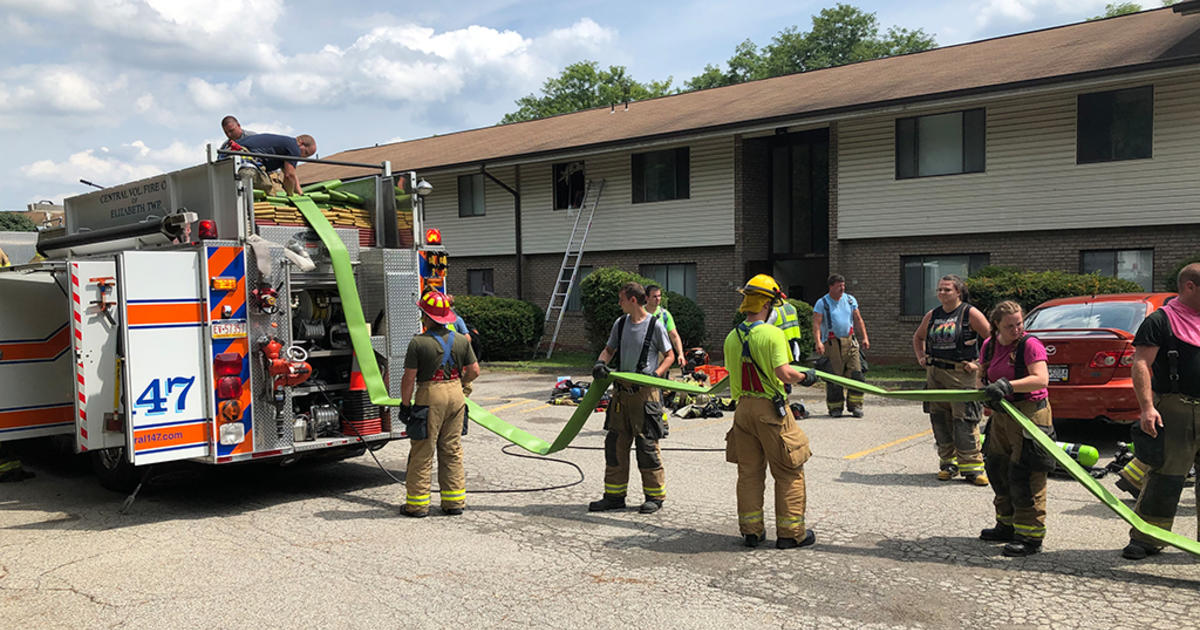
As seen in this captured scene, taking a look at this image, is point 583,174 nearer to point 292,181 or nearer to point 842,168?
point 842,168

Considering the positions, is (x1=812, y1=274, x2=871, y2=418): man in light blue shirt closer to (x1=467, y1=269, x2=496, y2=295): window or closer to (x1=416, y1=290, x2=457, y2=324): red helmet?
(x1=416, y1=290, x2=457, y2=324): red helmet

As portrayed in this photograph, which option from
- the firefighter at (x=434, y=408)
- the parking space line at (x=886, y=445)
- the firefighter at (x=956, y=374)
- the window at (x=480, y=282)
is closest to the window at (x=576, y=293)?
the window at (x=480, y=282)

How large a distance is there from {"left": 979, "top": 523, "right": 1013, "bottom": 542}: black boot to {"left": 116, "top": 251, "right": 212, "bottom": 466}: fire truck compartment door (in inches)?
221

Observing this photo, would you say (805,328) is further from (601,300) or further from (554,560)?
(554,560)

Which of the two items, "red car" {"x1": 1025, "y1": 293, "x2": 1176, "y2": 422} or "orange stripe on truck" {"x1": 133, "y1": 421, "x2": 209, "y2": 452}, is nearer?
"orange stripe on truck" {"x1": 133, "y1": 421, "x2": 209, "y2": 452}

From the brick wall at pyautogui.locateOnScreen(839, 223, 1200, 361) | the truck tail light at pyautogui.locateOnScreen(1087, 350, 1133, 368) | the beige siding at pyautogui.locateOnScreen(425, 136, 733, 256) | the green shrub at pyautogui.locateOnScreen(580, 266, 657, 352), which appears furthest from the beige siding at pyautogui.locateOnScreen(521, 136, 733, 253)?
the truck tail light at pyautogui.locateOnScreen(1087, 350, 1133, 368)

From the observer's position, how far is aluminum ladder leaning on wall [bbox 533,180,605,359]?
22.9m

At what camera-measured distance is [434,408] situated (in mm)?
6922

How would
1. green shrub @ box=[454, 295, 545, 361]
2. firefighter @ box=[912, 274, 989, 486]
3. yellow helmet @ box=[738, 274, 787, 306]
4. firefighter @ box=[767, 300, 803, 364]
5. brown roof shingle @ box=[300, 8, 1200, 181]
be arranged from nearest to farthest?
yellow helmet @ box=[738, 274, 787, 306], firefighter @ box=[912, 274, 989, 486], firefighter @ box=[767, 300, 803, 364], brown roof shingle @ box=[300, 8, 1200, 181], green shrub @ box=[454, 295, 545, 361]

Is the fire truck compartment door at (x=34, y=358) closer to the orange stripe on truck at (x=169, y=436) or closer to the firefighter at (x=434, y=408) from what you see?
the orange stripe on truck at (x=169, y=436)

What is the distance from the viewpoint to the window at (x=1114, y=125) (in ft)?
51.1

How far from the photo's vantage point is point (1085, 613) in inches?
179

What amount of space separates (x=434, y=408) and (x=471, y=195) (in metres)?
19.5

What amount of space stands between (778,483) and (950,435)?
8.71 feet
